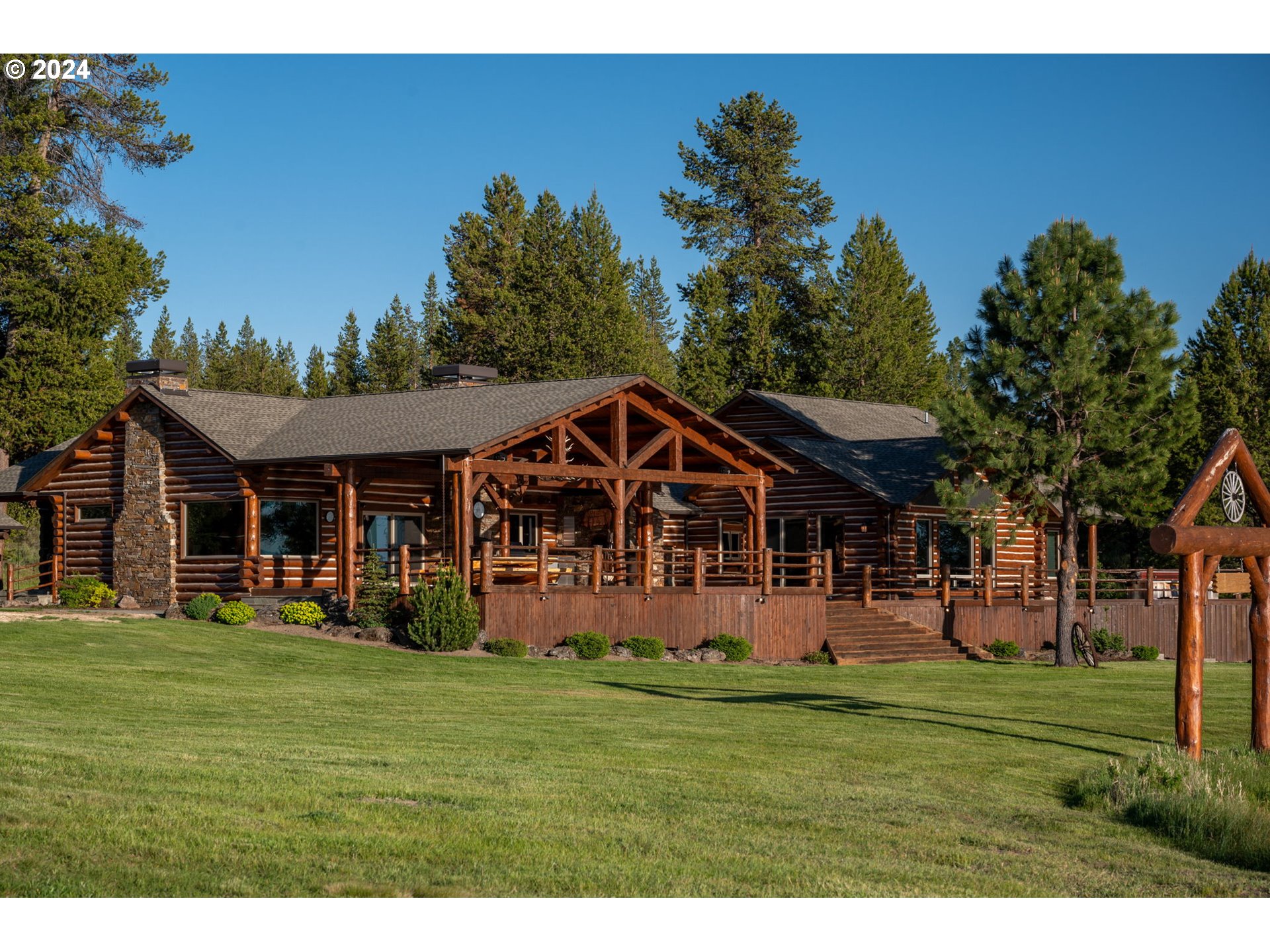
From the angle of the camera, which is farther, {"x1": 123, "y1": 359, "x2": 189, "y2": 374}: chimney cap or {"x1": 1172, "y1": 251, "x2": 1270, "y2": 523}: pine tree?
{"x1": 1172, "y1": 251, "x2": 1270, "y2": 523}: pine tree

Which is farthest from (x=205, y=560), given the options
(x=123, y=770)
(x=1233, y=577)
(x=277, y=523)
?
(x=1233, y=577)

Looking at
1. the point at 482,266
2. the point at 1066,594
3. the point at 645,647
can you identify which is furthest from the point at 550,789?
the point at 482,266

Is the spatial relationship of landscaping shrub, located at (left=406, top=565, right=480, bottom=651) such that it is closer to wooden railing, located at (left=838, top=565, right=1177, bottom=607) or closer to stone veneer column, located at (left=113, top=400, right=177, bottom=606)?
stone veneer column, located at (left=113, top=400, right=177, bottom=606)

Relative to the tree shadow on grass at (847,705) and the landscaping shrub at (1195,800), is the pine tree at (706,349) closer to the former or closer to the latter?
the tree shadow on grass at (847,705)

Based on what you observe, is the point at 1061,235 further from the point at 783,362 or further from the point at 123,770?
the point at 783,362

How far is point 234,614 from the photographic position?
92.5 feet

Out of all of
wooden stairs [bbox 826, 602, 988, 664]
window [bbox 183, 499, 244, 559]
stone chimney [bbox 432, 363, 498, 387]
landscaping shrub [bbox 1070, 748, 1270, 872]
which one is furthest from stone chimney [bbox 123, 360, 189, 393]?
landscaping shrub [bbox 1070, 748, 1270, 872]

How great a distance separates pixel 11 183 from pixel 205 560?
1941 cm

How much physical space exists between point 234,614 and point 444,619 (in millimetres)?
4866

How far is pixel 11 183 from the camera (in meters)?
44.9

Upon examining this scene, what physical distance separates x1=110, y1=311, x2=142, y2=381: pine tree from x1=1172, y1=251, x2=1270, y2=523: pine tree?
37541 mm

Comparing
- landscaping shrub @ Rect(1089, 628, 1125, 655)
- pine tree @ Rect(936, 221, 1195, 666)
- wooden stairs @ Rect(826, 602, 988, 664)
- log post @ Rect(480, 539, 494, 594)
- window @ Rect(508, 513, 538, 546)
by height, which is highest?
pine tree @ Rect(936, 221, 1195, 666)

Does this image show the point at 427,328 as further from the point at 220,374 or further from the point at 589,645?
the point at 589,645

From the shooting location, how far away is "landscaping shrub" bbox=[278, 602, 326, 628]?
92.8 ft
